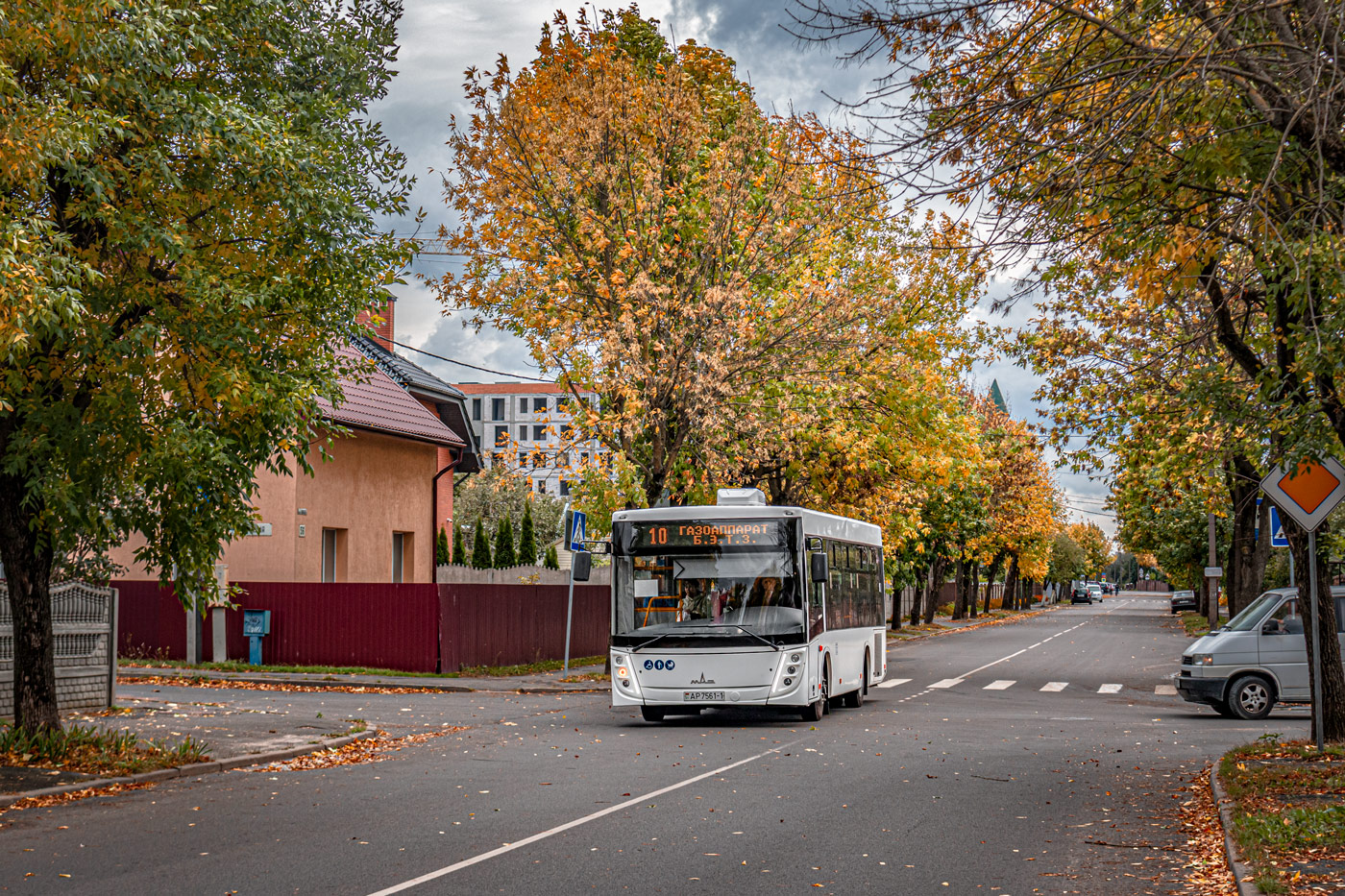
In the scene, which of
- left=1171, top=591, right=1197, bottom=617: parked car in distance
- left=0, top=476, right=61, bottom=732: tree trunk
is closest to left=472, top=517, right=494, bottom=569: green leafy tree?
left=0, top=476, right=61, bottom=732: tree trunk

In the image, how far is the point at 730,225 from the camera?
24.0 metres

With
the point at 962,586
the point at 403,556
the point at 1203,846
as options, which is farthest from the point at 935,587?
the point at 1203,846

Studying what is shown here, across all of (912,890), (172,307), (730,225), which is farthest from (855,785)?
(730,225)

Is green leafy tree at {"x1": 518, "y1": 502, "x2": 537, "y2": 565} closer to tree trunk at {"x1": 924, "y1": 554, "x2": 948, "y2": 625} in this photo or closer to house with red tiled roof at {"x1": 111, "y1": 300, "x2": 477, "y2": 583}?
house with red tiled roof at {"x1": 111, "y1": 300, "x2": 477, "y2": 583}

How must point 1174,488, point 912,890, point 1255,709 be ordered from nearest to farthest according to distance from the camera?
point 912,890
point 1255,709
point 1174,488

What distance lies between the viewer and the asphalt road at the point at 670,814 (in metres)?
7.93

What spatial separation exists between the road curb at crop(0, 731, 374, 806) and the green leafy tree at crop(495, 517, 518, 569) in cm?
3433

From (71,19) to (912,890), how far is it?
334 inches

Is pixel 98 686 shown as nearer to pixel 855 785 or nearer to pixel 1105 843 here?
pixel 855 785

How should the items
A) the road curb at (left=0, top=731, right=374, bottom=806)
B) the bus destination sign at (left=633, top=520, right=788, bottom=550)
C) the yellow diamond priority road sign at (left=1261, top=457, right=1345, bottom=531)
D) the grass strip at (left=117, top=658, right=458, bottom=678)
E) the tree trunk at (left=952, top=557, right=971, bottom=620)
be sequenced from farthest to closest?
the tree trunk at (left=952, top=557, right=971, bottom=620)
the grass strip at (left=117, top=658, right=458, bottom=678)
the bus destination sign at (left=633, top=520, right=788, bottom=550)
the yellow diamond priority road sign at (left=1261, top=457, right=1345, bottom=531)
the road curb at (left=0, top=731, right=374, bottom=806)

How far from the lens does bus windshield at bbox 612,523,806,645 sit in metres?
17.6

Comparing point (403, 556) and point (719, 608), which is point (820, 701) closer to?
point (719, 608)

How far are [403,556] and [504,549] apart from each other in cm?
1574

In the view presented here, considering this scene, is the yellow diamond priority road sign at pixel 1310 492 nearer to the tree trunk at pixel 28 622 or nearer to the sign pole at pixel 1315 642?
the sign pole at pixel 1315 642
